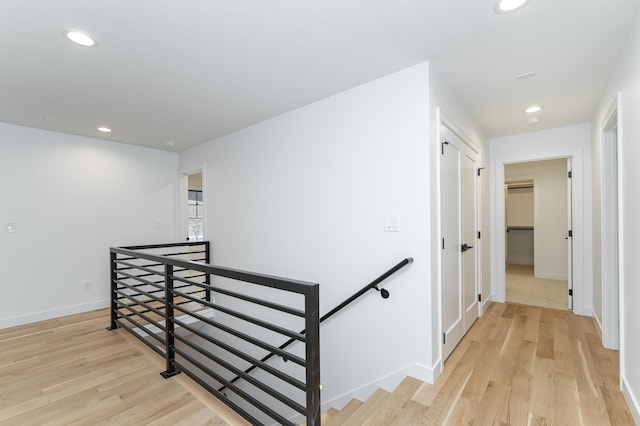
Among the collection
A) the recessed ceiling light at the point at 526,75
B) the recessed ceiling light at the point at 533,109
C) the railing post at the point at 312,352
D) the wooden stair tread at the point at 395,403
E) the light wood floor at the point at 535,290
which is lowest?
the light wood floor at the point at 535,290

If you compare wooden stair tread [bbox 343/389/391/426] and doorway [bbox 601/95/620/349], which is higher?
doorway [bbox 601/95/620/349]

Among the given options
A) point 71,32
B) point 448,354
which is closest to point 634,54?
point 448,354

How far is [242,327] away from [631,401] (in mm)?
3626

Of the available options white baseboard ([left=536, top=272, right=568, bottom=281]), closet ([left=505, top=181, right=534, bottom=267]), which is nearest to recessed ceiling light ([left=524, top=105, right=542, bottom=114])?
white baseboard ([left=536, top=272, right=568, bottom=281])

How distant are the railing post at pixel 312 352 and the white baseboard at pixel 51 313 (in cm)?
414

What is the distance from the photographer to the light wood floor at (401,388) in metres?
1.88

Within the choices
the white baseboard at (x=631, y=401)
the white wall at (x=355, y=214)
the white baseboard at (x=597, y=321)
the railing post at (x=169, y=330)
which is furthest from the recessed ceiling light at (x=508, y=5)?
the white baseboard at (x=597, y=321)

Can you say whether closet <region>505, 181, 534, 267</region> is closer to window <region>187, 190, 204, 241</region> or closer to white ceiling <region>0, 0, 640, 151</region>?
white ceiling <region>0, 0, 640, 151</region>

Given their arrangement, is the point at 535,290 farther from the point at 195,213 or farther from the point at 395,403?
the point at 195,213

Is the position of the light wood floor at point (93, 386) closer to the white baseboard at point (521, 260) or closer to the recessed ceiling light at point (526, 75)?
the recessed ceiling light at point (526, 75)

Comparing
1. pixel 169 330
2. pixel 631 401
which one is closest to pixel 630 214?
pixel 631 401

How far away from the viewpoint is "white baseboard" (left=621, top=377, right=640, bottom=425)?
1687mm

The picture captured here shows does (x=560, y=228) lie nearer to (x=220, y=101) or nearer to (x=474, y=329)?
(x=474, y=329)

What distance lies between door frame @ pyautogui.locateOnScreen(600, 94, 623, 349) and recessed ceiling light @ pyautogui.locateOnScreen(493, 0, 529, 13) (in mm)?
1761
